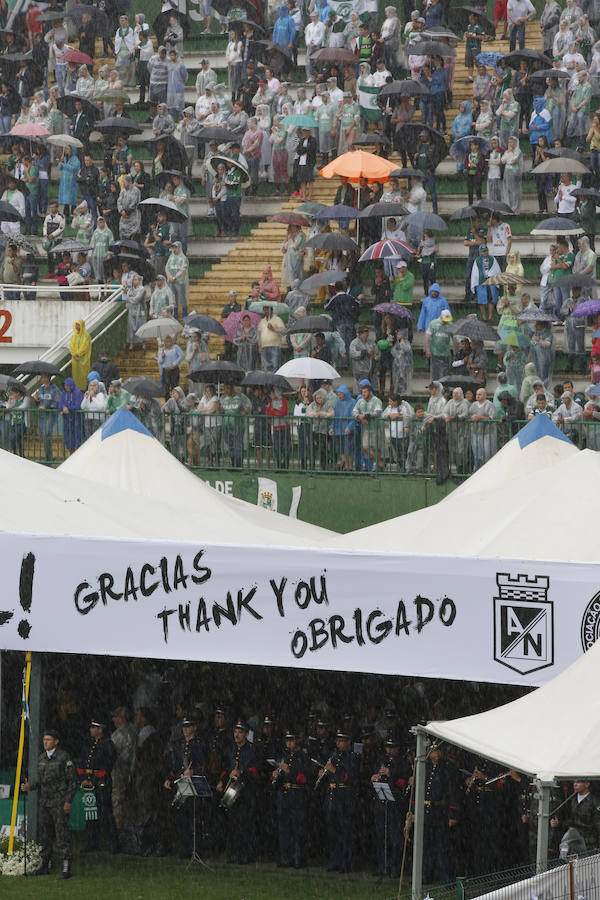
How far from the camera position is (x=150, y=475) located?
1920 cm

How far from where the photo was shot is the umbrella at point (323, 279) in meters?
26.0

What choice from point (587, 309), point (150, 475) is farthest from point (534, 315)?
point (150, 475)

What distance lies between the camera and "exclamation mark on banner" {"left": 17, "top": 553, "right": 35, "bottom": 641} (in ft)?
50.0

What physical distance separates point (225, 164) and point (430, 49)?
13.5ft

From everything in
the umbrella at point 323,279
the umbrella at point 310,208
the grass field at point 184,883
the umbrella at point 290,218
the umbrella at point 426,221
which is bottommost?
the grass field at point 184,883

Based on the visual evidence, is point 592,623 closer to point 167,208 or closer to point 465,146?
point 465,146

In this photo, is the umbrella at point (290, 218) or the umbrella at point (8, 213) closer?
the umbrella at point (290, 218)

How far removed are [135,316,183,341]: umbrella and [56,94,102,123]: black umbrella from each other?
755 cm

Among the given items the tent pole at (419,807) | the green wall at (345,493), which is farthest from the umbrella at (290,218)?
the tent pole at (419,807)

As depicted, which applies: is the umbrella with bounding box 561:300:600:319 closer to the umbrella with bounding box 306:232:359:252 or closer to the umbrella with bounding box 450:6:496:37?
the umbrella with bounding box 306:232:359:252

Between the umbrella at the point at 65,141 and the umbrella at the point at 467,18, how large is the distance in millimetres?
7686

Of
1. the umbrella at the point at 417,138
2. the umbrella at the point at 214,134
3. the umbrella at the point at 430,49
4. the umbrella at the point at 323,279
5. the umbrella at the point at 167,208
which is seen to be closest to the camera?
the umbrella at the point at 323,279

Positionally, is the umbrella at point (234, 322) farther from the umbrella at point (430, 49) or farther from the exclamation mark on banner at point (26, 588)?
the exclamation mark on banner at point (26, 588)

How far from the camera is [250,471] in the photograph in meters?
23.1
